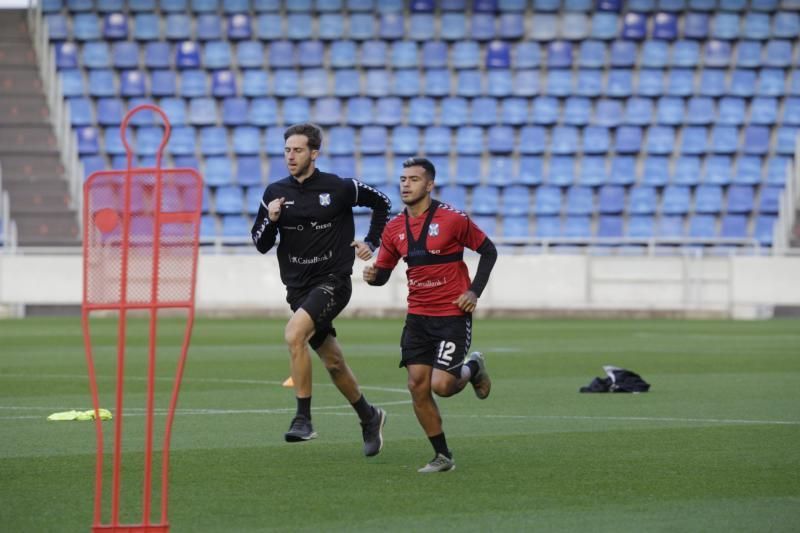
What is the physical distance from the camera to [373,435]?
870cm

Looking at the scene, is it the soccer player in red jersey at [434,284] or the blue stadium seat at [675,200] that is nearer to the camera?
the soccer player in red jersey at [434,284]

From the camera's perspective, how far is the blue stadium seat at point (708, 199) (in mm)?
33781

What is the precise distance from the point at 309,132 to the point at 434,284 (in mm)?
1502

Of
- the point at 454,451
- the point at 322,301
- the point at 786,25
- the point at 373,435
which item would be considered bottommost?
the point at 454,451

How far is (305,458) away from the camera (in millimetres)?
8430

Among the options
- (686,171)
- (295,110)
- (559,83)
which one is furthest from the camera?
(559,83)

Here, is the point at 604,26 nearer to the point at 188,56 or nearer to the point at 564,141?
the point at 564,141

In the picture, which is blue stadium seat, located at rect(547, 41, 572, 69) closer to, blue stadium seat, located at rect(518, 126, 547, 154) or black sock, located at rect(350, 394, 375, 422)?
blue stadium seat, located at rect(518, 126, 547, 154)

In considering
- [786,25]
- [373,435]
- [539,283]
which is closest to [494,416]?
[373,435]

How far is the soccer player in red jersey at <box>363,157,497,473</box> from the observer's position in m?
8.11

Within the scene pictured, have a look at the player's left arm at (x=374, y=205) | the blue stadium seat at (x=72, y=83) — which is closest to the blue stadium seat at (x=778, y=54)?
the blue stadium seat at (x=72, y=83)

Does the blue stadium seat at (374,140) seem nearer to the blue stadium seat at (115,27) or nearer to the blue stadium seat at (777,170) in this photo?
the blue stadium seat at (115,27)

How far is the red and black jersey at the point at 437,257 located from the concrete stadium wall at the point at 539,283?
72.0 ft

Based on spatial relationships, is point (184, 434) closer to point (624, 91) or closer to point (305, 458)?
point (305, 458)
